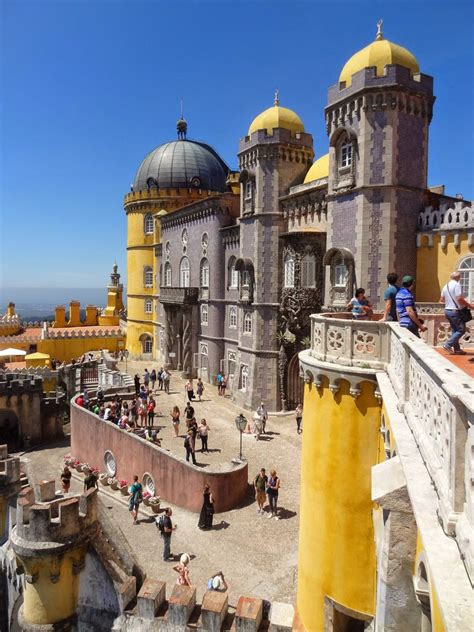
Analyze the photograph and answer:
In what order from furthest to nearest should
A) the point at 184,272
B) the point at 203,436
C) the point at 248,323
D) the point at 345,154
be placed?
the point at 184,272, the point at 248,323, the point at 345,154, the point at 203,436

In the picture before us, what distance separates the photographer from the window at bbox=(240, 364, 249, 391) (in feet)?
86.5

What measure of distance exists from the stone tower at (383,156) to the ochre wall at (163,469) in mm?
8731

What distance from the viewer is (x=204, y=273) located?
33.0 meters

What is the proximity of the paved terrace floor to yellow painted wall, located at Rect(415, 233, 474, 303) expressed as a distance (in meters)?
8.44

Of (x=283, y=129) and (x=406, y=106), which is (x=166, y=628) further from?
(x=283, y=129)

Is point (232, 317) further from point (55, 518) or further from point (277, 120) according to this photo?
point (55, 518)

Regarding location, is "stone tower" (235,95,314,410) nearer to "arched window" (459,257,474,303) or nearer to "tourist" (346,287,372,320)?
"arched window" (459,257,474,303)

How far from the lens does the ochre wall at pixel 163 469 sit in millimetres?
15344

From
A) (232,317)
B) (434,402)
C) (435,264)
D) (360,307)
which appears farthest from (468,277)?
(232,317)

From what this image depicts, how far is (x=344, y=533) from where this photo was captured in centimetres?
746

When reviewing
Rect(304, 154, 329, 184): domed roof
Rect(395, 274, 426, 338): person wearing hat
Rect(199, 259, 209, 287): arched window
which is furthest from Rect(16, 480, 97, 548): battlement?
Rect(199, 259, 209, 287): arched window

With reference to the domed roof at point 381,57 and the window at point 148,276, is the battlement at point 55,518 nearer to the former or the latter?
the domed roof at point 381,57

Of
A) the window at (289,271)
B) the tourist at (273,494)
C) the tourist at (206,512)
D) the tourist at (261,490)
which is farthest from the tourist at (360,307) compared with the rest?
the window at (289,271)

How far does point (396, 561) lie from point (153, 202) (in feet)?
130
